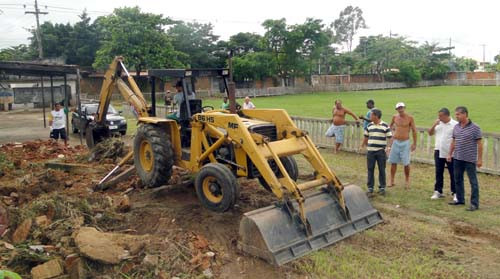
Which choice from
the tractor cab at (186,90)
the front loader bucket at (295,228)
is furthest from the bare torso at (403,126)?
the tractor cab at (186,90)

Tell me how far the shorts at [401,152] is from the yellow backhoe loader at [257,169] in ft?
7.50

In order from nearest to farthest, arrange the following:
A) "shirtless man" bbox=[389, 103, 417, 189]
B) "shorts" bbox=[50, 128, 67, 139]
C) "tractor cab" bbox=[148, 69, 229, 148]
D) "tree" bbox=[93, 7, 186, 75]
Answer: "tractor cab" bbox=[148, 69, 229, 148] → "shirtless man" bbox=[389, 103, 417, 189] → "shorts" bbox=[50, 128, 67, 139] → "tree" bbox=[93, 7, 186, 75]

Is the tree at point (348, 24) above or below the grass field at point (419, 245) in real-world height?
above

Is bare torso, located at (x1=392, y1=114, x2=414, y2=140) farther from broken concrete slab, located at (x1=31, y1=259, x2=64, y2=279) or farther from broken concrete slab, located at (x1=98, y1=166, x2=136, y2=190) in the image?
broken concrete slab, located at (x1=31, y1=259, x2=64, y2=279)

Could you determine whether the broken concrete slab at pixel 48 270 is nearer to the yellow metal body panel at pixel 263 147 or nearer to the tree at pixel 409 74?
the yellow metal body panel at pixel 263 147

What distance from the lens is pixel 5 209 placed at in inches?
252

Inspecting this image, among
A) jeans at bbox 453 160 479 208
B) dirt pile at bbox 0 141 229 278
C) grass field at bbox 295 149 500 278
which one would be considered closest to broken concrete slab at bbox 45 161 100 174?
dirt pile at bbox 0 141 229 278

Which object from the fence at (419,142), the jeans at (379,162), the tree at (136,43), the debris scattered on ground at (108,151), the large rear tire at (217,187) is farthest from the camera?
the tree at (136,43)

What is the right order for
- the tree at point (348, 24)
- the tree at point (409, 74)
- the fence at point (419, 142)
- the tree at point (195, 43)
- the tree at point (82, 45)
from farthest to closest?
the tree at point (348, 24), the tree at point (409, 74), the tree at point (82, 45), the tree at point (195, 43), the fence at point (419, 142)

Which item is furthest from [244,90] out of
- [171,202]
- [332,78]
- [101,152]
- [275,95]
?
[171,202]

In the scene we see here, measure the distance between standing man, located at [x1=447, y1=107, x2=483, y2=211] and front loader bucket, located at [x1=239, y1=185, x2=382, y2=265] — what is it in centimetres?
205

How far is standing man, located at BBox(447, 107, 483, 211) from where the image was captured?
745cm

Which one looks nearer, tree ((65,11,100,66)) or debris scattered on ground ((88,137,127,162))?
debris scattered on ground ((88,137,127,162))

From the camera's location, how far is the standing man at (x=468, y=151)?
7445 mm
